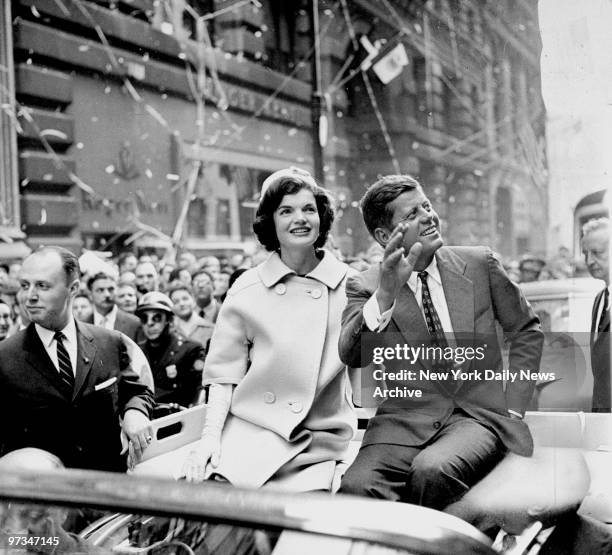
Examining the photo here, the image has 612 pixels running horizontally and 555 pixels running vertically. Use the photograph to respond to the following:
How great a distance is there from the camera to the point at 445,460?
5.79 feet

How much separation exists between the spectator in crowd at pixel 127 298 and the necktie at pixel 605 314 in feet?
5.71

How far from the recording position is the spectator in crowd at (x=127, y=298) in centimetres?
311

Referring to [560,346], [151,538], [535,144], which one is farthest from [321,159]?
[151,538]

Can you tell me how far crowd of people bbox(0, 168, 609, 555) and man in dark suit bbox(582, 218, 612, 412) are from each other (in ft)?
0.05

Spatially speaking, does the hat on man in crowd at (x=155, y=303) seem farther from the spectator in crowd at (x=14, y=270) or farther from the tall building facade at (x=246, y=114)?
the spectator in crowd at (x=14, y=270)

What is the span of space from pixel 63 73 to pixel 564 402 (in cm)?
242

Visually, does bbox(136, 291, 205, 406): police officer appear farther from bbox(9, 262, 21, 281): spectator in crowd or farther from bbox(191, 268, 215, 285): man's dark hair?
bbox(9, 262, 21, 281): spectator in crowd

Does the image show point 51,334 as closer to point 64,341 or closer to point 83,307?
point 64,341

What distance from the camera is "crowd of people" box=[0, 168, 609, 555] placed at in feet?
5.94

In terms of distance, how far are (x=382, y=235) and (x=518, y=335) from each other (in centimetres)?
34

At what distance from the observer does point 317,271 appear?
6.99 feet

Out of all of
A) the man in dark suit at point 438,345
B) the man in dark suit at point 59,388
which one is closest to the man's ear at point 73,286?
the man in dark suit at point 59,388

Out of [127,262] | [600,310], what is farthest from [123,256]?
[600,310]

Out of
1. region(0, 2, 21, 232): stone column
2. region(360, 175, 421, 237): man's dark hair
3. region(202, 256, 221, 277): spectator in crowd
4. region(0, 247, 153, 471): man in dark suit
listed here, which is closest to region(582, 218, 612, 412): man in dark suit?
region(360, 175, 421, 237): man's dark hair
